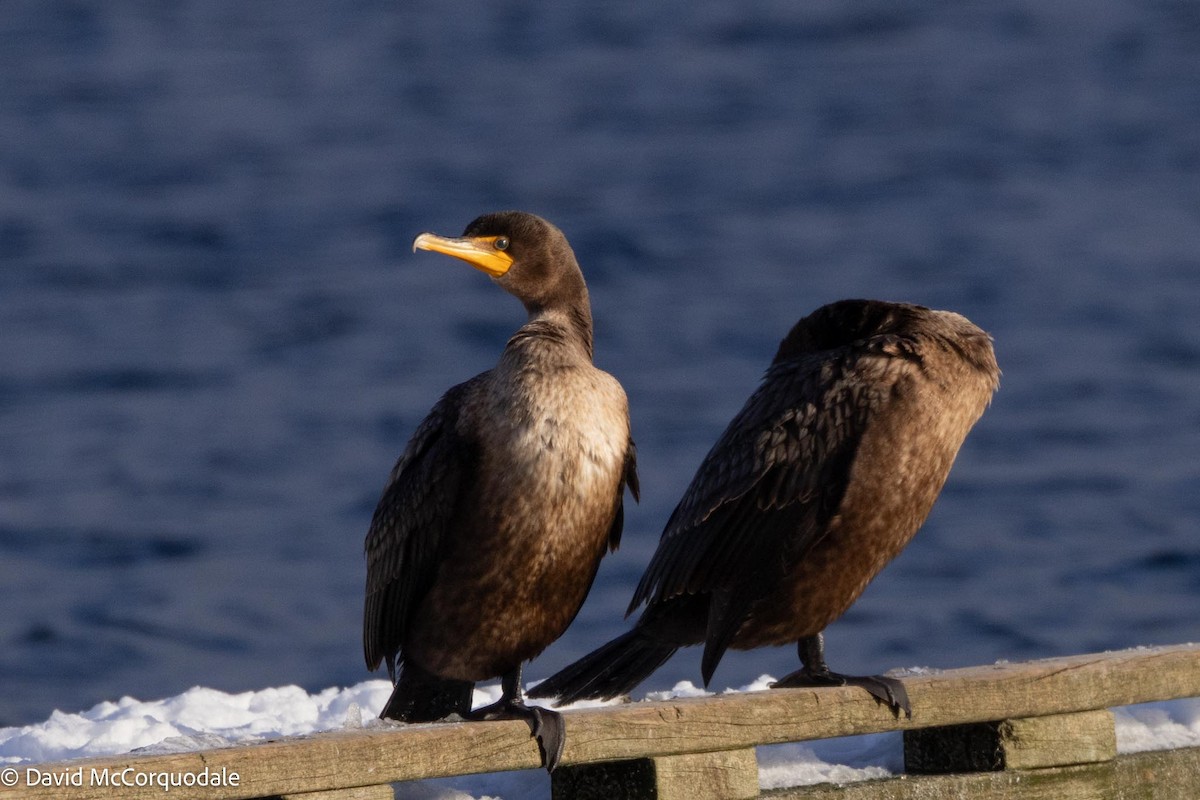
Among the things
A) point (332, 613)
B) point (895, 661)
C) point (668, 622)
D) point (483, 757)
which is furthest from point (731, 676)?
point (483, 757)

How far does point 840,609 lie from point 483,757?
1.23 metres

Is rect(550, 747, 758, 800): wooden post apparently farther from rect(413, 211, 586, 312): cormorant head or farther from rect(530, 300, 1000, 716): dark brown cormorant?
rect(413, 211, 586, 312): cormorant head

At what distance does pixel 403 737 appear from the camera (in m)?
3.61

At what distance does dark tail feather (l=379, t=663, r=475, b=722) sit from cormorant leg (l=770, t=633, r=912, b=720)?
0.81 metres

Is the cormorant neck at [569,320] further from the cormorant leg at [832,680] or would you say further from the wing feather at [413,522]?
the cormorant leg at [832,680]

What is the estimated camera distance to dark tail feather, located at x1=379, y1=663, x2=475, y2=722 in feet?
15.4

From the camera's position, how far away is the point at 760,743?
13.4 ft

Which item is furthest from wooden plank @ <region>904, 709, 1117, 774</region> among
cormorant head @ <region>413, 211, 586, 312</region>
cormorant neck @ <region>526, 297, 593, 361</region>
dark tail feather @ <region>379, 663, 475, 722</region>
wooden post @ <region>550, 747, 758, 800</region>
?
cormorant head @ <region>413, 211, 586, 312</region>

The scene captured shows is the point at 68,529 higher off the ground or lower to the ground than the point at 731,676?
higher

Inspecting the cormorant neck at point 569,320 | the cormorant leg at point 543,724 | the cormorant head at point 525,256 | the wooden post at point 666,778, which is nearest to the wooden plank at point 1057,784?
the wooden post at point 666,778

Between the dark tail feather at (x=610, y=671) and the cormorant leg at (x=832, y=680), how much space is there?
1.09ft

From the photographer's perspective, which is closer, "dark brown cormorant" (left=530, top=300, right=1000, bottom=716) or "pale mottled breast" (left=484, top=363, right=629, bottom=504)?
"pale mottled breast" (left=484, top=363, right=629, bottom=504)

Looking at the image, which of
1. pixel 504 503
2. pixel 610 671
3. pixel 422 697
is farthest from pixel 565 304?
pixel 422 697

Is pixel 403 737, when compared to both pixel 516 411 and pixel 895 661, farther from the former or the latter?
pixel 895 661
